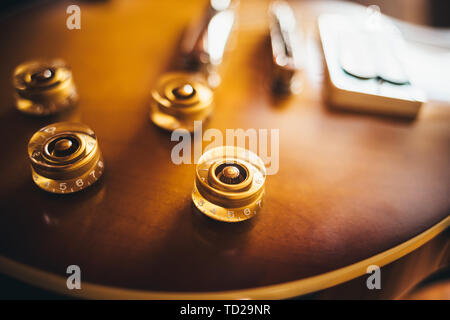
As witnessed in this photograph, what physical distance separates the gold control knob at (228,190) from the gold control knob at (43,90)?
42 centimetres

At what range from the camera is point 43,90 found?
770mm

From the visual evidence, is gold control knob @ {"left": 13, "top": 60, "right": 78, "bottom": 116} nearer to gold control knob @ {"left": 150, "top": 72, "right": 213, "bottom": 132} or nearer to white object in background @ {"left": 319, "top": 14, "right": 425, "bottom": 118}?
gold control knob @ {"left": 150, "top": 72, "right": 213, "bottom": 132}

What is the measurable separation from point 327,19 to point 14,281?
1214 millimetres

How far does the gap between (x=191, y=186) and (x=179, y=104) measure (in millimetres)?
198

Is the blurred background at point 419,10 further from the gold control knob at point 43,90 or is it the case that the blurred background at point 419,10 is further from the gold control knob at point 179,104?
the gold control knob at point 43,90

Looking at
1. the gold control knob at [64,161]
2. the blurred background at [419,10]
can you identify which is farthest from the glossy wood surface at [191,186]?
the blurred background at [419,10]

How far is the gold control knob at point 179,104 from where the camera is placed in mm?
757

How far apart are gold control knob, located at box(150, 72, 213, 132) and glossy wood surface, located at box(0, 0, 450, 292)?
0.05 meters

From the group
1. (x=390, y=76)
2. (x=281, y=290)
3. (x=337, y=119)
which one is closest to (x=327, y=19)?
(x=390, y=76)

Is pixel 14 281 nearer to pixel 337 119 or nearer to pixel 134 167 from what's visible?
pixel 134 167

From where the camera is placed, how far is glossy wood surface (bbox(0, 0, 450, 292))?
0.56 meters

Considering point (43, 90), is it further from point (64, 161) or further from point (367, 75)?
point (367, 75)

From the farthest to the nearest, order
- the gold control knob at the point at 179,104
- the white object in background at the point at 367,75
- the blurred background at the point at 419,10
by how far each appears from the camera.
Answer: the blurred background at the point at 419,10 → the white object in background at the point at 367,75 → the gold control knob at the point at 179,104

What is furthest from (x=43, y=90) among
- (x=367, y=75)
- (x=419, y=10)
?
(x=419, y=10)
